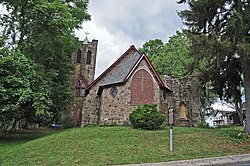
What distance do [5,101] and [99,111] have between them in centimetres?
988

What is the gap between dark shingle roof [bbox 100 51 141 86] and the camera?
2038 cm

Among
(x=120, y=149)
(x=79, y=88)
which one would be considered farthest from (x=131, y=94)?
(x=79, y=88)

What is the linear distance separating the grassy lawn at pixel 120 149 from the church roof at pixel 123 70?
755 centimetres

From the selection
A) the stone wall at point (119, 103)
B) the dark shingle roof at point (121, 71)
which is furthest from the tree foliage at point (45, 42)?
the dark shingle roof at point (121, 71)

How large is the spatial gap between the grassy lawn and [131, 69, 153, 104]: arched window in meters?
6.20

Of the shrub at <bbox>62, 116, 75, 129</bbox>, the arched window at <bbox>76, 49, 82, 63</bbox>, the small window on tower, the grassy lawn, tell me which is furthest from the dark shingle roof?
the arched window at <bbox>76, 49, 82, 63</bbox>

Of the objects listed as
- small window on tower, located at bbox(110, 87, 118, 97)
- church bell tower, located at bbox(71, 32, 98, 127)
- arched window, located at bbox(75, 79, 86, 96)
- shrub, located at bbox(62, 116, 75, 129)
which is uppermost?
church bell tower, located at bbox(71, 32, 98, 127)

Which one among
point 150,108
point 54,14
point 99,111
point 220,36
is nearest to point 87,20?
point 54,14

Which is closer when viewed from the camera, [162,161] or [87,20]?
[162,161]

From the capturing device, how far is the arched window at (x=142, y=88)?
62.7 feet

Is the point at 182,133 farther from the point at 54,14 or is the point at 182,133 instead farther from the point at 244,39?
the point at 54,14

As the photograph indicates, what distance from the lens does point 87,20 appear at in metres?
23.2

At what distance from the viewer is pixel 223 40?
40.5 feet

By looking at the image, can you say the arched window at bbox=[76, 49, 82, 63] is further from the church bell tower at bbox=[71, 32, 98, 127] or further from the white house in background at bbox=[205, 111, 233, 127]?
the white house in background at bbox=[205, 111, 233, 127]
